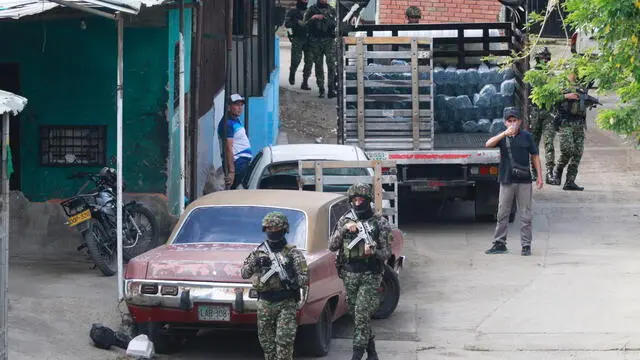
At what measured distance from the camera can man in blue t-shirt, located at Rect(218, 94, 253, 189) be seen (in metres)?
15.4

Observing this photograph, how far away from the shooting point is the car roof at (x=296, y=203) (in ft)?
34.8

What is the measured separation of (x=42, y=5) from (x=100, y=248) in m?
3.24

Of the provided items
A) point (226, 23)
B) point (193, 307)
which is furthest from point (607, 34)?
point (226, 23)

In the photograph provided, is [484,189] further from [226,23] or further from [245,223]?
[245,223]

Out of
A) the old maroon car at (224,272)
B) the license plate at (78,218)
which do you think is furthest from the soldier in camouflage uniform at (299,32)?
the old maroon car at (224,272)

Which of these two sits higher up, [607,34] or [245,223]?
[607,34]

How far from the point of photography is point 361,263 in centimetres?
984

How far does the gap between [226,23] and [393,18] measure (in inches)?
353

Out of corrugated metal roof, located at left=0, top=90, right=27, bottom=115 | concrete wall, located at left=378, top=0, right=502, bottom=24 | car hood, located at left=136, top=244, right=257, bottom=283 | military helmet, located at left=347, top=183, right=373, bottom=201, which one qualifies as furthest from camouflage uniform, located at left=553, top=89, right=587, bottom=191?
corrugated metal roof, located at left=0, top=90, right=27, bottom=115

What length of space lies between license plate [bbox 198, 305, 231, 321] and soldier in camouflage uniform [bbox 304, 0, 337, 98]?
54.1 feet

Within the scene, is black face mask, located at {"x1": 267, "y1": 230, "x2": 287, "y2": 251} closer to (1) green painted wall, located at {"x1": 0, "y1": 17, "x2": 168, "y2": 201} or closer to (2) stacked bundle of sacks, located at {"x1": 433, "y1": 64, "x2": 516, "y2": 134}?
(1) green painted wall, located at {"x1": 0, "y1": 17, "x2": 168, "y2": 201}

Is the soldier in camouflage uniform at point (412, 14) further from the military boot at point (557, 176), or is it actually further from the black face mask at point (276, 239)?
the black face mask at point (276, 239)

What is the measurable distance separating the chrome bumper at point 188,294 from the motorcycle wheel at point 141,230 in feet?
11.2

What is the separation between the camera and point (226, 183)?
14.9 meters
